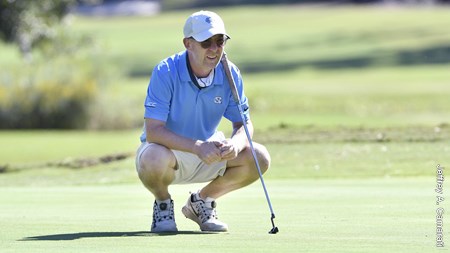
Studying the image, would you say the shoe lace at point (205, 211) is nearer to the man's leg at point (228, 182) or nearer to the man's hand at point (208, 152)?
the man's leg at point (228, 182)

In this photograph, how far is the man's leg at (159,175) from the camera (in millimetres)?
7441

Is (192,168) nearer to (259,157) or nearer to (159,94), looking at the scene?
(259,157)

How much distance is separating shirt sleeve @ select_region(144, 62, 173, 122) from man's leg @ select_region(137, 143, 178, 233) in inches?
7.7

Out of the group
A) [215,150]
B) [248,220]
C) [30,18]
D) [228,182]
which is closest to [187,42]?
[215,150]

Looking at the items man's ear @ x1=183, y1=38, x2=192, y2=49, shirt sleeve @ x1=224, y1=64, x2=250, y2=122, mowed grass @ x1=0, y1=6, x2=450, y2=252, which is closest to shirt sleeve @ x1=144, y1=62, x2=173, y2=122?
man's ear @ x1=183, y1=38, x2=192, y2=49

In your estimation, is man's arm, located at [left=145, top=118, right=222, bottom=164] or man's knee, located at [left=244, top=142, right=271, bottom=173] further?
man's knee, located at [left=244, top=142, right=271, bottom=173]

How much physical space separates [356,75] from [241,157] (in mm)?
42580

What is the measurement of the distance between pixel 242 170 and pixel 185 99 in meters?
0.60

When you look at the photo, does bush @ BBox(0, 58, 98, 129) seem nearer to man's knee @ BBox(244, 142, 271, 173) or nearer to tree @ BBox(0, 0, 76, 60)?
tree @ BBox(0, 0, 76, 60)

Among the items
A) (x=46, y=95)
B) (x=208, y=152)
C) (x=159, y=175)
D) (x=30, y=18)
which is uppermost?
(x=30, y=18)

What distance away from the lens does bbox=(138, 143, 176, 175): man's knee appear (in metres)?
7.47

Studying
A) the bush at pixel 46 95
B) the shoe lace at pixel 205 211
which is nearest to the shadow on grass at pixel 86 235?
the shoe lace at pixel 205 211

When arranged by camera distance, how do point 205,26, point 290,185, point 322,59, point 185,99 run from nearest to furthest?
point 205,26
point 185,99
point 290,185
point 322,59

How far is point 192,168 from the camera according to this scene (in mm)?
7758
